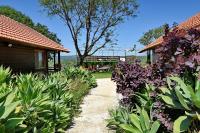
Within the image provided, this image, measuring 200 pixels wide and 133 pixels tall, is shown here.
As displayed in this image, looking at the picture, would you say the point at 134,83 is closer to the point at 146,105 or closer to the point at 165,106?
the point at 146,105

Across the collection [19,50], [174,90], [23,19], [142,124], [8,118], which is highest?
[23,19]

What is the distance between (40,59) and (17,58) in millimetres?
5908

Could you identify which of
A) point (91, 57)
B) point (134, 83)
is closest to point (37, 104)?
point (134, 83)

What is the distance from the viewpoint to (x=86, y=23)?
39.5m

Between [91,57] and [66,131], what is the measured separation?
1424 inches

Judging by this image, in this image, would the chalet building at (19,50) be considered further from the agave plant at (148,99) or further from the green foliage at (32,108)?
the agave plant at (148,99)

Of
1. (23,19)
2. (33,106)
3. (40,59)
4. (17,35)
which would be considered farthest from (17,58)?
(23,19)

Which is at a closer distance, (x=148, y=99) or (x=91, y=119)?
(x=148, y=99)

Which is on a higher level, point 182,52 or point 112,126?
point 182,52

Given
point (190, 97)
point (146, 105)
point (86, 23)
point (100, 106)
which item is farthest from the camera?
point (86, 23)

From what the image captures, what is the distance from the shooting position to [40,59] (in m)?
23.2

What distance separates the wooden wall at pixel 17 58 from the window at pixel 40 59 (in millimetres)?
1322

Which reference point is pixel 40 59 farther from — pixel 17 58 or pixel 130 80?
pixel 130 80

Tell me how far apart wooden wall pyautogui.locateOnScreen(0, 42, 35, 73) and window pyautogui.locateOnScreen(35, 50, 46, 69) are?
52.0 inches
